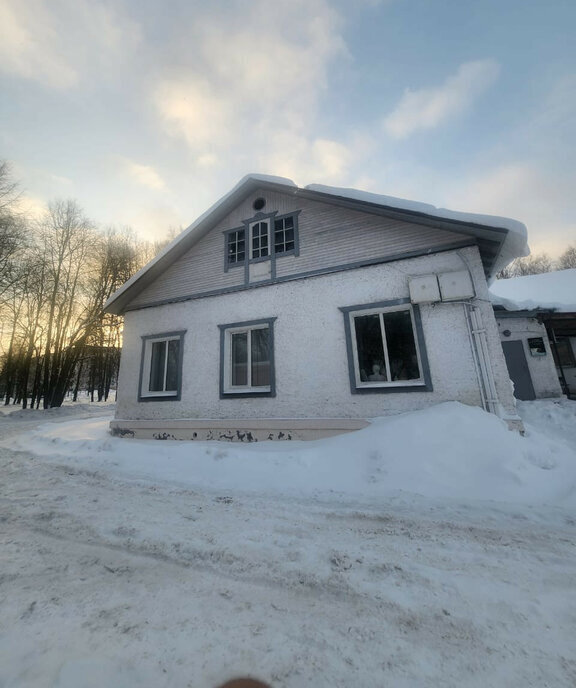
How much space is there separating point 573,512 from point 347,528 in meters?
2.74

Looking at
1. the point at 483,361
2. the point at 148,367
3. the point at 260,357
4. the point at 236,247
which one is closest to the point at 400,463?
the point at 483,361

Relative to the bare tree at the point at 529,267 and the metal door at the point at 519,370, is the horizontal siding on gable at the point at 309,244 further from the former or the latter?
the bare tree at the point at 529,267

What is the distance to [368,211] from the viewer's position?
7.21m

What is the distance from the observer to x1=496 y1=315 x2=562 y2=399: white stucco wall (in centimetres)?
1066

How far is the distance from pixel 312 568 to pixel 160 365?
8.05 metres

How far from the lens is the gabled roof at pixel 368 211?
5.88 m

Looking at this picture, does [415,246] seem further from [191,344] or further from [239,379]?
[191,344]

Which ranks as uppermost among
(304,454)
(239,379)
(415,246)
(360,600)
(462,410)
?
(415,246)

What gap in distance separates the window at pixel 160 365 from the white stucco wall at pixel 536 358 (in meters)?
12.2

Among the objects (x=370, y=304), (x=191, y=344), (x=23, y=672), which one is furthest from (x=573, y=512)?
(x=191, y=344)

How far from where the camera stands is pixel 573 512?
11.2 ft

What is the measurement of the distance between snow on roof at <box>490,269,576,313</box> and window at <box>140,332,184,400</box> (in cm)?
1164

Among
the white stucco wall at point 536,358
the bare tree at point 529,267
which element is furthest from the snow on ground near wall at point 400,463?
the bare tree at point 529,267

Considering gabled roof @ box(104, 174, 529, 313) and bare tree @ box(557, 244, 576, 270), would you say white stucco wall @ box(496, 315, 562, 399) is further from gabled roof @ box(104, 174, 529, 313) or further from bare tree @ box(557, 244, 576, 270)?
bare tree @ box(557, 244, 576, 270)
